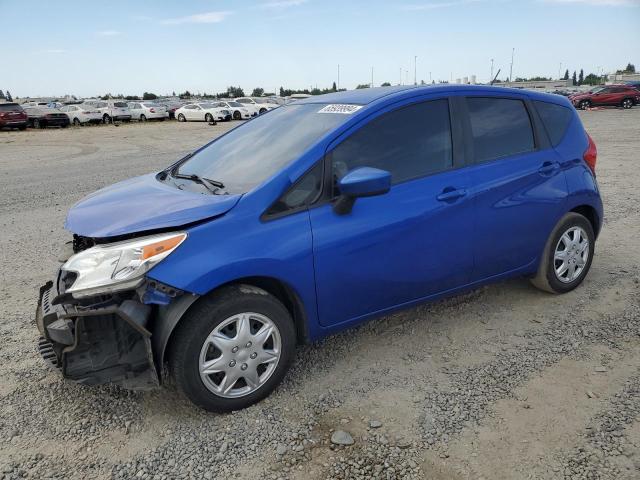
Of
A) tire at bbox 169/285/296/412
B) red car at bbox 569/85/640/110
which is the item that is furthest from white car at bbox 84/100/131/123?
tire at bbox 169/285/296/412

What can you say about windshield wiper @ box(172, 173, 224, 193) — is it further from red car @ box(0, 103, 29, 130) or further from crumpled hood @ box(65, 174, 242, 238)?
red car @ box(0, 103, 29, 130)

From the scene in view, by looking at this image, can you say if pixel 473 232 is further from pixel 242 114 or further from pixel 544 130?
pixel 242 114

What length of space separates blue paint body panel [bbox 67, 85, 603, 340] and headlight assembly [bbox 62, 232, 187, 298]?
53 mm

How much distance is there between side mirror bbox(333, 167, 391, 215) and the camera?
284 centimetres

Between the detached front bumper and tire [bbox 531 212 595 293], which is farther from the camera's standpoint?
tire [bbox 531 212 595 293]

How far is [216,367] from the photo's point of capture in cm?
275

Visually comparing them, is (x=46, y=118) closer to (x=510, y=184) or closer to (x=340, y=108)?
(x=340, y=108)

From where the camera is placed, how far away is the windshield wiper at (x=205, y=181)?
3148mm

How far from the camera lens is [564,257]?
165 inches

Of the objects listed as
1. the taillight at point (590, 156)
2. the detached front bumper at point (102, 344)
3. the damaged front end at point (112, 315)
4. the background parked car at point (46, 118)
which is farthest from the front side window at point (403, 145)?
the background parked car at point (46, 118)

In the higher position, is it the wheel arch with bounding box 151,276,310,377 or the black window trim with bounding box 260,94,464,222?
the black window trim with bounding box 260,94,464,222

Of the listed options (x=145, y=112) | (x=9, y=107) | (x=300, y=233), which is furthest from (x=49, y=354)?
(x=145, y=112)

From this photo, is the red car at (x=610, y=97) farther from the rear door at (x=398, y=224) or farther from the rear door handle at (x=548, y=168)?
the rear door at (x=398, y=224)

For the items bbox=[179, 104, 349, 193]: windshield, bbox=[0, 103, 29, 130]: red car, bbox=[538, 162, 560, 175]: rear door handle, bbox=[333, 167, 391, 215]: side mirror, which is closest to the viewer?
bbox=[333, 167, 391, 215]: side mirror
